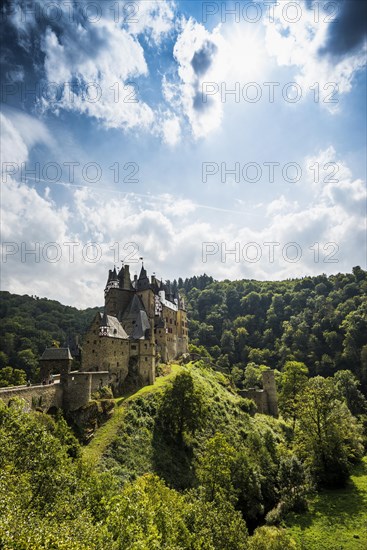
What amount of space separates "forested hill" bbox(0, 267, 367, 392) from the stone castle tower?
18771 millimetres

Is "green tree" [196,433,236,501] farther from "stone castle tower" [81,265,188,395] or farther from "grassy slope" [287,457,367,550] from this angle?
"stone castle tower" [81,265,188,395]

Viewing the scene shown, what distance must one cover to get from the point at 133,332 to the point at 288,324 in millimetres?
85324

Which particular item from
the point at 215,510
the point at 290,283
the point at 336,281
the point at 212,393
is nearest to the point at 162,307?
the point at 212,393

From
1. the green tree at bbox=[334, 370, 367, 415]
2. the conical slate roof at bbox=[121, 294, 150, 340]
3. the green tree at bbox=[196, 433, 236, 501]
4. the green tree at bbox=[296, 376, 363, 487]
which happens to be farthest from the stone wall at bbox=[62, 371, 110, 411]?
the green tree at bbox=[334, 370, 367, 415]

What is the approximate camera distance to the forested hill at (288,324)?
101 metres

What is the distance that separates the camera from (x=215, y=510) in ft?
76.6

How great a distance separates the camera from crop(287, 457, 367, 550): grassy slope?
28.0 meters

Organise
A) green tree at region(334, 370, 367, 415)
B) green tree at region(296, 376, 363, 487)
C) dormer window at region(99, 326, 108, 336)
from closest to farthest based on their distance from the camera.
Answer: green tree at region(296, 376, 363, 487), dormer window at region(99, 326, 108, 336), green tree at region(334, 370, 367, 415)

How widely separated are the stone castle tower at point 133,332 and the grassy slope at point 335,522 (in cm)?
2495

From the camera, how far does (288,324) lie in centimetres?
12244

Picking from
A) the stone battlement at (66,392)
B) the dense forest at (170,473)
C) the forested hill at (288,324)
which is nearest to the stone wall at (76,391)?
the stone battlement at (66,392)

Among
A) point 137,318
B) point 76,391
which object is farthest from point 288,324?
point 76,391

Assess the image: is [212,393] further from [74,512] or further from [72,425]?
[74,512]

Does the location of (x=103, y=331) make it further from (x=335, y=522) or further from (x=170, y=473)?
(x=335, y=522)
